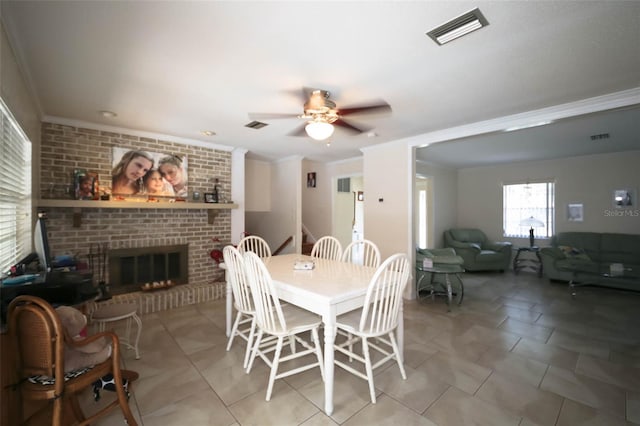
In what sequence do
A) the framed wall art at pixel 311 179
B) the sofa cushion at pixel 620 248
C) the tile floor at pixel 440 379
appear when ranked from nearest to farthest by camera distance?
the tile floor at pixel 440 379 < the sofa cushion at pixel 620 248 < the framed wall art at pixel 311 179

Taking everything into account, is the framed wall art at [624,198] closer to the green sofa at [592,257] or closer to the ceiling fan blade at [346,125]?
the green sofa at [592,257]

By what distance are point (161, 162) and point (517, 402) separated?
14.9 feet

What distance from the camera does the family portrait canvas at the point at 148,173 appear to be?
11.6ft

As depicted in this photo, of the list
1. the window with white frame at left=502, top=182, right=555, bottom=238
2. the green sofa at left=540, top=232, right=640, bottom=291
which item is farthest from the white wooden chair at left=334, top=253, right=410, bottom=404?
the window with white frame at left=502, top=182, right=555, bottom=238

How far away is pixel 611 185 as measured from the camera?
5016 mm

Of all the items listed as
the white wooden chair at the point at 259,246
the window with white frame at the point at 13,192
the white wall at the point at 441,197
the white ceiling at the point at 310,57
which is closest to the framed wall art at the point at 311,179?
the white wall at the point at 441,197

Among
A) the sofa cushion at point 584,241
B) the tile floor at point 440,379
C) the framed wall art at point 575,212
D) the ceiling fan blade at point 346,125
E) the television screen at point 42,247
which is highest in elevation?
the ceiling fan blade at point 346,125

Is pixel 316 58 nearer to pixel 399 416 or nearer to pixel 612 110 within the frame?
pixel 399 416

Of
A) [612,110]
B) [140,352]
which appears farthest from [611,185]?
[140,352]

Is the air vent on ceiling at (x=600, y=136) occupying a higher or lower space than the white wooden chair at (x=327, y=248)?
higher

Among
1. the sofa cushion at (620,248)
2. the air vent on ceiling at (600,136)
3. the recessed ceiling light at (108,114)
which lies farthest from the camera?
the sofa cushion at (620,248)

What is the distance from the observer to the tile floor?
1.73 meters

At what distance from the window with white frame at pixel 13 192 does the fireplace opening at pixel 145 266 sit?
4.06 feet

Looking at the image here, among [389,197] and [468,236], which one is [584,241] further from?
[389,197]
